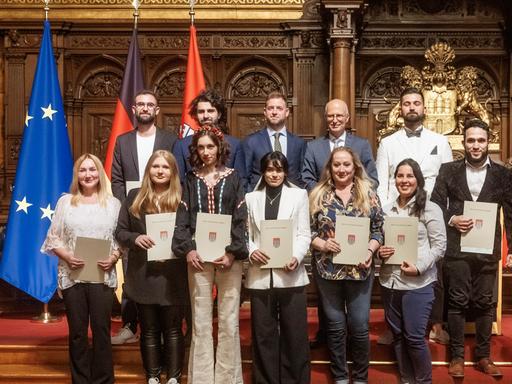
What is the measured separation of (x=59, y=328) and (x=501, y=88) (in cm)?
577

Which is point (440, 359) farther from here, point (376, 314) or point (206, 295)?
point (206, 295)

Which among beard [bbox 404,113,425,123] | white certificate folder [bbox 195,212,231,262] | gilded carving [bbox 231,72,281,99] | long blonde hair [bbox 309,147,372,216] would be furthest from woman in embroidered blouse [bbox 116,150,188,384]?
gilded carving [bbox 231,72,281,99]

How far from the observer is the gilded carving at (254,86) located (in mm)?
9281

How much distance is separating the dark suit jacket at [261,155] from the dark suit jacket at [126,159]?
538 millimetres

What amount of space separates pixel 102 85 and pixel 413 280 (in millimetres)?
5691

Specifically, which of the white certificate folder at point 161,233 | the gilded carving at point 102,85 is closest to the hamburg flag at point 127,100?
the white certificate folder at point 161,233

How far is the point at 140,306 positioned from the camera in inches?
180

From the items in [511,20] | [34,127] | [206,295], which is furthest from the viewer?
[511,20]

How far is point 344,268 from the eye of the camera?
180 inches

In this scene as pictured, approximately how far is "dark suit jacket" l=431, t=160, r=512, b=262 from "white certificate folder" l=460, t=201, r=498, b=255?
3.1 inches

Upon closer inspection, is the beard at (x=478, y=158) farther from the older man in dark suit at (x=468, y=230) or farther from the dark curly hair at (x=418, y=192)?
the dark curly hair at (x=418, y=192)

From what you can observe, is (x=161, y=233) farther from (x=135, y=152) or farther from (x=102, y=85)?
(x=102, y=85)

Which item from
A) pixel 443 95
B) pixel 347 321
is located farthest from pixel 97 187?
pixel 443 95

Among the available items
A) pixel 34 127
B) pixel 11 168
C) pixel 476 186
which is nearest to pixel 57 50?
pixel 11 168
